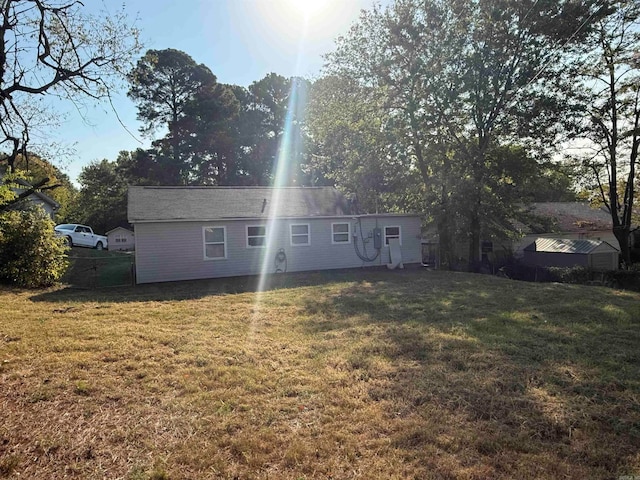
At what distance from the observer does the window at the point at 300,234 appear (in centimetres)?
1508

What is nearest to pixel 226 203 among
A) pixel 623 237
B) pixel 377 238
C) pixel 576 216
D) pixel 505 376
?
pixel 377 238

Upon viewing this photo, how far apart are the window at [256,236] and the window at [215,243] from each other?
860mm

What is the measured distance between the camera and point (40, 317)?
275 inches

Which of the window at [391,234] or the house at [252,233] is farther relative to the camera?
the window at [391,234]

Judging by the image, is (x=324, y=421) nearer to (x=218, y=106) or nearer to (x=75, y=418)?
(x=75, y=418)

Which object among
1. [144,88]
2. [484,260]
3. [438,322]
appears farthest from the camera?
[144,88]

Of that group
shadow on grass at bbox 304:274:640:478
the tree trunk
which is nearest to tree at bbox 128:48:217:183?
shadow on grass at bbox 304:274:640:478

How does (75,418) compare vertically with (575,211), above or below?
below

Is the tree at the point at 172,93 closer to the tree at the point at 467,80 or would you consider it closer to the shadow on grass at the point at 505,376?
the tree at the point at 467,80

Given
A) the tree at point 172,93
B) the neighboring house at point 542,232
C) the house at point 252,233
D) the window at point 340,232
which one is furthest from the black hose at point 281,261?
the tree at point 172,93

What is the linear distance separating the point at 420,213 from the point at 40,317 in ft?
45.5

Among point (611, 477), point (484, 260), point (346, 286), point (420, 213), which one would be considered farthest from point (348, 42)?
point (611, 477)

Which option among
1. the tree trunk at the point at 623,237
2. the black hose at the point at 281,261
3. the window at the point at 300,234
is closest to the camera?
the black hose at the point at 281,261

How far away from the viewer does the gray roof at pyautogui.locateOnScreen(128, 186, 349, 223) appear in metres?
13.4
